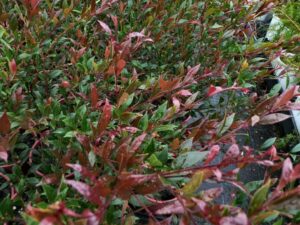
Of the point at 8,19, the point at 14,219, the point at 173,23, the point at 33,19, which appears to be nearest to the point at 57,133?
the point at 14,219

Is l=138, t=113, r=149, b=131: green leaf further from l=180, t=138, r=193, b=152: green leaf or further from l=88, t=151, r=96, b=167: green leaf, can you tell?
l=88, t=151, r=96, b=167: green leaf

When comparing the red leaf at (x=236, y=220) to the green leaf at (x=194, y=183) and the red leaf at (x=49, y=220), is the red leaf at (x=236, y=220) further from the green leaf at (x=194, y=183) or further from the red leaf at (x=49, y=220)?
the red leaf at (x=49, y=220)

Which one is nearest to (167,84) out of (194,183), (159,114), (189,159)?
(159,114)

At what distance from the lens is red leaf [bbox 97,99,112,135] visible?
1.14m

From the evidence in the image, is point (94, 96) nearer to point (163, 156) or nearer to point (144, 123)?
point (144, 123)

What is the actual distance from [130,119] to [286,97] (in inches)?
19.2

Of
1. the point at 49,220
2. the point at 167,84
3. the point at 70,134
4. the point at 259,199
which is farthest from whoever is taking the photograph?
the point at 167,84

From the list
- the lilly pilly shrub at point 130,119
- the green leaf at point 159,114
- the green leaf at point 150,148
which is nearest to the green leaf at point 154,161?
the lilly pilly shrub at point 130,119

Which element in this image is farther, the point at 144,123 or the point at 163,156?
the point at 144,123

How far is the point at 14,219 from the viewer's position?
1.20 meters

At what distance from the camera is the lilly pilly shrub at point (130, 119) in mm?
917

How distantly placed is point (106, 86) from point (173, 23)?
0.56 metres

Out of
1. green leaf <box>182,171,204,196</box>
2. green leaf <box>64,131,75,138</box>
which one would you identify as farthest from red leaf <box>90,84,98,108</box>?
green leaf <box>182,171,204,196</box>

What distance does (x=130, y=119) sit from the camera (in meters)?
1.36
